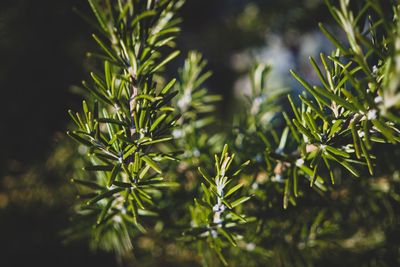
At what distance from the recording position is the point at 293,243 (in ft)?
1.65

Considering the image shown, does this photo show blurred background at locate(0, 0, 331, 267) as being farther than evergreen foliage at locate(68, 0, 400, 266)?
Yes

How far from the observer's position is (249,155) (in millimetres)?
469

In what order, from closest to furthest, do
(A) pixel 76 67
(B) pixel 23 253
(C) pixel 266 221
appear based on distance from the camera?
(C) pixel 266 221 → (B) pixel 23 253 → (A) pixel 76 67

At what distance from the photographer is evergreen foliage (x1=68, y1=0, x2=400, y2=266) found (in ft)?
0.96

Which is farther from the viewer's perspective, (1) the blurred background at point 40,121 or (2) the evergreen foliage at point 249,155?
(1) the blurred background at point 40,121

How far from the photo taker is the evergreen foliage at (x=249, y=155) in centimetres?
29

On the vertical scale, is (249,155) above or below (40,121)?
below

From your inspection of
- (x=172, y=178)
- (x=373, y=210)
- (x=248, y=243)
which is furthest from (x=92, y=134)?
(x=373, y=210)

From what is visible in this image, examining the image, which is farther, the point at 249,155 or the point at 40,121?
the point at 40,121

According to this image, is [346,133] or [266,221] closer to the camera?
[346,133]

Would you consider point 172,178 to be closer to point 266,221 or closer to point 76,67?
point 266,221

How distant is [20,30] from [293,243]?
85cm

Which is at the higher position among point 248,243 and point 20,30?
point 20,30

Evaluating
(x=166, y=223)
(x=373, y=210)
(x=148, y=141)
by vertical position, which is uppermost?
(x=148, y=141)
